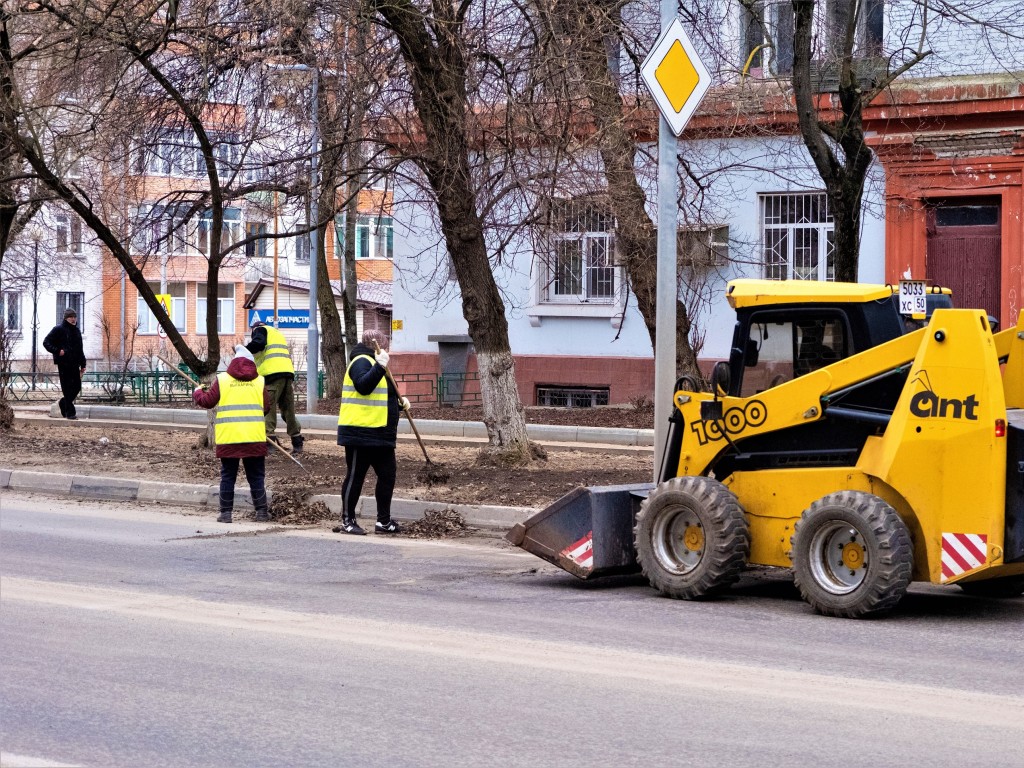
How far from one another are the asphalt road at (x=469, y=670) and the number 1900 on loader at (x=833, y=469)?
32cm

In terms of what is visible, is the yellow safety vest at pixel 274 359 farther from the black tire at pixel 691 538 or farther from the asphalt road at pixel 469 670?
the black tire at pixel 691 538

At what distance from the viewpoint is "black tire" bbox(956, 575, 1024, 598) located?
30.4ft

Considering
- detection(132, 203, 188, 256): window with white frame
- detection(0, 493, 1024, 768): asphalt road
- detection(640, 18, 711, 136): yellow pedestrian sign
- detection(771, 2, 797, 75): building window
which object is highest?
detection(771, 2, 797, 75): building window

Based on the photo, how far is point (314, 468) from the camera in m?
16.2

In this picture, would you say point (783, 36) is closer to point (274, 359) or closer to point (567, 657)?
point (274, 359)

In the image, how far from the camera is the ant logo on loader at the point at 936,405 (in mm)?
7949

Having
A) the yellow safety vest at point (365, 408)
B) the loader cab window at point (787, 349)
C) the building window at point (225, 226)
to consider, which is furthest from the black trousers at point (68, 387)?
the loader cab window at point (787, 349)

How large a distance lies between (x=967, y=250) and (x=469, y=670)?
17.0 metres

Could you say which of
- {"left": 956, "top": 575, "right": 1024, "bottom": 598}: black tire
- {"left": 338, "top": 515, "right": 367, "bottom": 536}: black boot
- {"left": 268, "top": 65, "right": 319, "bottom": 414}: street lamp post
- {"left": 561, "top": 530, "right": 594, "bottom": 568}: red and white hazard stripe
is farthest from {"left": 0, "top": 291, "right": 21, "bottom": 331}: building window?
{"left": 956, "top": 575, "right": 1024, "bottom": 598}: black tire

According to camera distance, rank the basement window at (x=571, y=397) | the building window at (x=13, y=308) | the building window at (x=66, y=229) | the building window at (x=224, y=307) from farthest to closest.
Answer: the building window at (x=224, y=307) < the building window at (x=13, y=308) < the basement window at (x=571, y=397) < the building window at (x=66, y=229)

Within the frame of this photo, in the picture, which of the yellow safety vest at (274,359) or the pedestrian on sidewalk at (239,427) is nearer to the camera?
the pedestrian on sidewalk at (239,427)

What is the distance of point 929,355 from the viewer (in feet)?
26.6

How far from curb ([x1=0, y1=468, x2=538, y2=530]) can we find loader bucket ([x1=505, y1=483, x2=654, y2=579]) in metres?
2.79

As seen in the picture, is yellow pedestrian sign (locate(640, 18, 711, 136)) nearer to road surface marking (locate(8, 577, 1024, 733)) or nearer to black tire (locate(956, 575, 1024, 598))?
black tire (locate(956, 575, 1024, 598))
